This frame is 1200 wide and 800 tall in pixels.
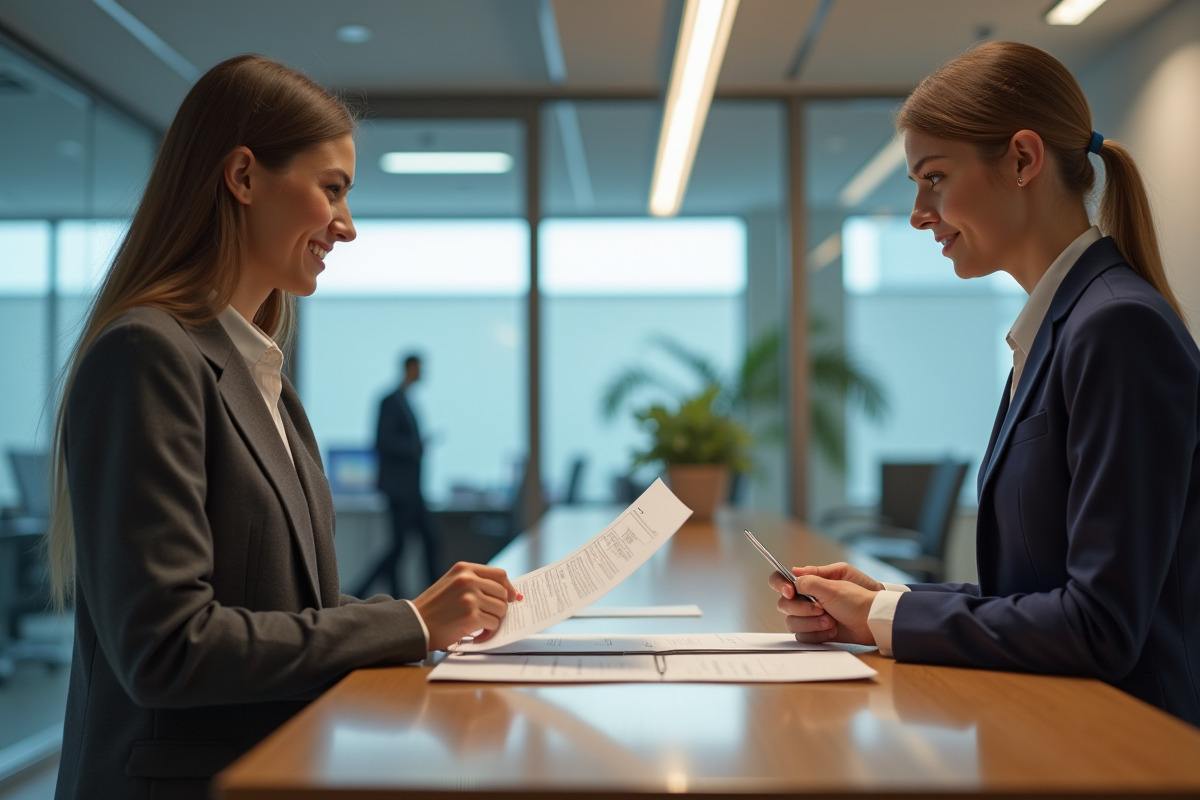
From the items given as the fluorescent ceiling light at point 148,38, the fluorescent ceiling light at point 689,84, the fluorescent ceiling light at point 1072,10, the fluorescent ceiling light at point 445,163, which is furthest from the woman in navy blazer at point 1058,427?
the fluorescent ceiling light at point 445,163

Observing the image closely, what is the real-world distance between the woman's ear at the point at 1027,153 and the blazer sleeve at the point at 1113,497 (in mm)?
288

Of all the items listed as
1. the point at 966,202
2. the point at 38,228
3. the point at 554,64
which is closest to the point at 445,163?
the point at 554,64

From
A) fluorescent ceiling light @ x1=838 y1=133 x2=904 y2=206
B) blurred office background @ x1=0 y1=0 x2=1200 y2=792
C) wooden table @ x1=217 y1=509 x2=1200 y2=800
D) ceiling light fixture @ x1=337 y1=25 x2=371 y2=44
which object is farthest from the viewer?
fluorescent ceiling light @ x1=838 y1=133 x2=904 y2=206

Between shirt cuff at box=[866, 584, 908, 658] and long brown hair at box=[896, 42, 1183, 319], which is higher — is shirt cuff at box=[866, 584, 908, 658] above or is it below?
below

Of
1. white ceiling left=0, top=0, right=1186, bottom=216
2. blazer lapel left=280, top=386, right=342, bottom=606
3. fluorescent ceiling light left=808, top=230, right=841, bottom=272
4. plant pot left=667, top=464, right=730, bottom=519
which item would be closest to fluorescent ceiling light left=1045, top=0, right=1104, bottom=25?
white ceiling left=0, top=0, right=1186, bottom=216

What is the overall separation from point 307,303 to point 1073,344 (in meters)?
6.12

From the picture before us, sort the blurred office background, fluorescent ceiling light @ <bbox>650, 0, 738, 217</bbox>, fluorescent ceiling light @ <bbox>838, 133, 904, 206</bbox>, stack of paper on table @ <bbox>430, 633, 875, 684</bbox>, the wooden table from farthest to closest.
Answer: fluorescent ceiling light @ <bbox>838, 133, 904, 206</bbox> < the blurred office background < fluorescent ceiling light @ <bbox>650, 0, 738, 217</bbox> < stack of paper on table @ <bbox>430, 633, 875, 684</bbox> < the wooden table

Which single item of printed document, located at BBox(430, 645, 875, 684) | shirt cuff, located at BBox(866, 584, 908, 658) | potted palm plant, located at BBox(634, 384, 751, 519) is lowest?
printed document, located at BBox(430, 645, 875, 684)

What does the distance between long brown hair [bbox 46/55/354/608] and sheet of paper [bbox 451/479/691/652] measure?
0.57 meters

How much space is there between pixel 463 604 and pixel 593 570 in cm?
20

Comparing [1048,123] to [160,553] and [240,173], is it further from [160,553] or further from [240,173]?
[160,553]

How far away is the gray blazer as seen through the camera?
110 cm

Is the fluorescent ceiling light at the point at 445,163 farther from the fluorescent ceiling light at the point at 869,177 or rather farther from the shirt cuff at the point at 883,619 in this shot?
the shirt cuff at the point at 883,619

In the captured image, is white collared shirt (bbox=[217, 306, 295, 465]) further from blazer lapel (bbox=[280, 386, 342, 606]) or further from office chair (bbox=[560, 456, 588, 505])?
office chair (bbox=[560, 456, 588, 505])
